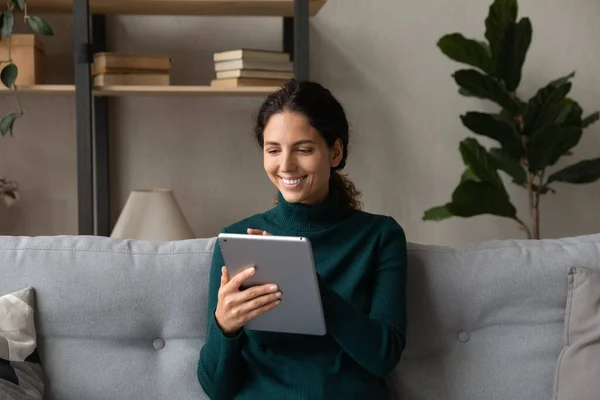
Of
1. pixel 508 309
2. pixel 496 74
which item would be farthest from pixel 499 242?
pixel 496 74

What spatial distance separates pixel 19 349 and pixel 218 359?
0.41m

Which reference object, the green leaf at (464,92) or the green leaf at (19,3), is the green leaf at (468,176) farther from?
the green leaf at (19,3)

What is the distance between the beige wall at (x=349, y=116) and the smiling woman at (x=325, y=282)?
4.76ft

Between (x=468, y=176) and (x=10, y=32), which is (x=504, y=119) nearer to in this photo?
(x=468, y=176)

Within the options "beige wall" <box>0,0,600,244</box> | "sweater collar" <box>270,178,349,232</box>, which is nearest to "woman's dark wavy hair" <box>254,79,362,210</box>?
"sweater collar" <box>270,178,349,232</box>

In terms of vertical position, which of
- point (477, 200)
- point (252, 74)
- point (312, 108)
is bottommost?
point (477, 200)

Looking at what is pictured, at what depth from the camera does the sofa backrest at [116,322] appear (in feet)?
5.30

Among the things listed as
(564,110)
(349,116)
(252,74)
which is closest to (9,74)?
(252,74)

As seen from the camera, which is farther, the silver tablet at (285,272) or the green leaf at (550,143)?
the green leaf at (550,143)

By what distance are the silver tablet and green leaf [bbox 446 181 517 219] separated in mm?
1508

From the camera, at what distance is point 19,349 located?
1557 mm

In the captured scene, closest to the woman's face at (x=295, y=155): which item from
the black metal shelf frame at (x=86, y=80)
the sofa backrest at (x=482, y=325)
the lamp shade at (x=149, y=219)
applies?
the sofa backrest at (x=482, y=325)

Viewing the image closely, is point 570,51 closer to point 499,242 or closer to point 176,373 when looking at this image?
point 499,242

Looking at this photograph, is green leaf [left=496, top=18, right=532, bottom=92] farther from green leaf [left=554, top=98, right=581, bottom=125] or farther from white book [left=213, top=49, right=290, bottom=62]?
white book [left=213, top=49, right=290, bottom=62]
